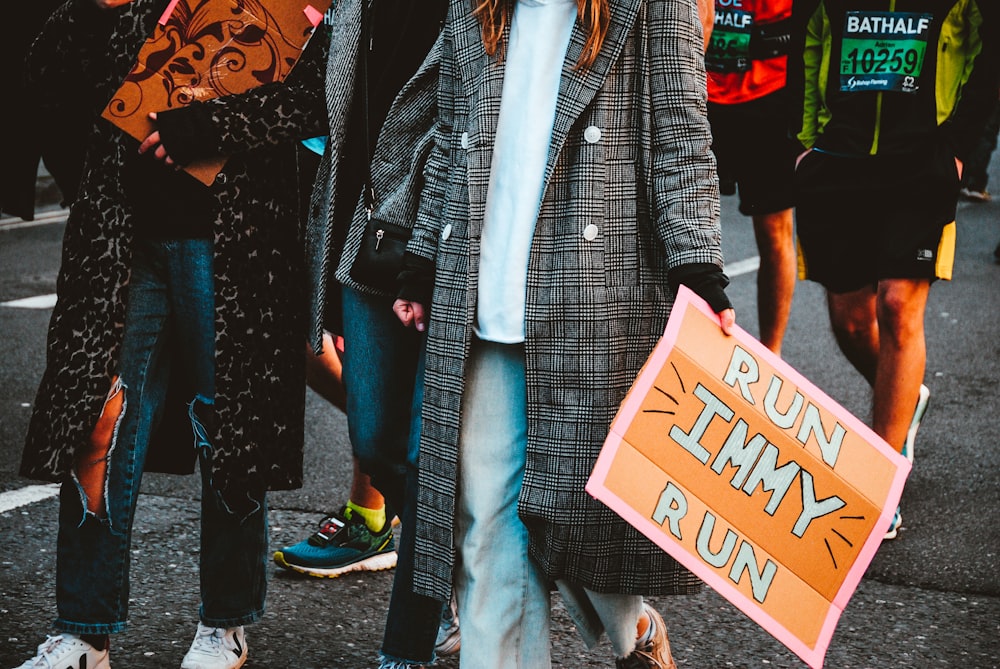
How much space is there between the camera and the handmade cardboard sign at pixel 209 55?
3.03 meters

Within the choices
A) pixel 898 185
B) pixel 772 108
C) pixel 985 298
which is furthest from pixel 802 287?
pixel 898 185

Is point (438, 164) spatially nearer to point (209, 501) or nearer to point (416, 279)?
→ point (416, 279)

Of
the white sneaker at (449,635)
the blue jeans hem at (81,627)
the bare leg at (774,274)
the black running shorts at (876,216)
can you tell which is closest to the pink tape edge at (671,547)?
the white sneaker at (449,635)

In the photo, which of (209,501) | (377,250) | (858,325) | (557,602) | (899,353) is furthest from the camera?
(858,325)

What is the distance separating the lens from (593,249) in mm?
2719

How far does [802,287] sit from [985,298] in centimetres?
111

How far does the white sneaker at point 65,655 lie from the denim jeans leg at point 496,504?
0.94 metres

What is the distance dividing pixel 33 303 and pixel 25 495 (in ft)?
10.4

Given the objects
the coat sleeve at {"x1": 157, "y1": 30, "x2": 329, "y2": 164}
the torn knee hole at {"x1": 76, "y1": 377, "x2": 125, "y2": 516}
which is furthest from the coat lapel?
the torn knee hole at {"x1": 76, "y1": 377, "x2": 125, "y2": 516}

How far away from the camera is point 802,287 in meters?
8.58

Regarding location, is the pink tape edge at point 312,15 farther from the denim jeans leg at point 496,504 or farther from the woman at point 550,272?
the denim jeans leg at point 496,504

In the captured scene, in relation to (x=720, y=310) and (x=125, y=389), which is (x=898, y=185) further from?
(x=125, y=389)

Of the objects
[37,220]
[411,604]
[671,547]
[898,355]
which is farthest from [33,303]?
[671,547]

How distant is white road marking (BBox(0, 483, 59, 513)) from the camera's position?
4.50 m
